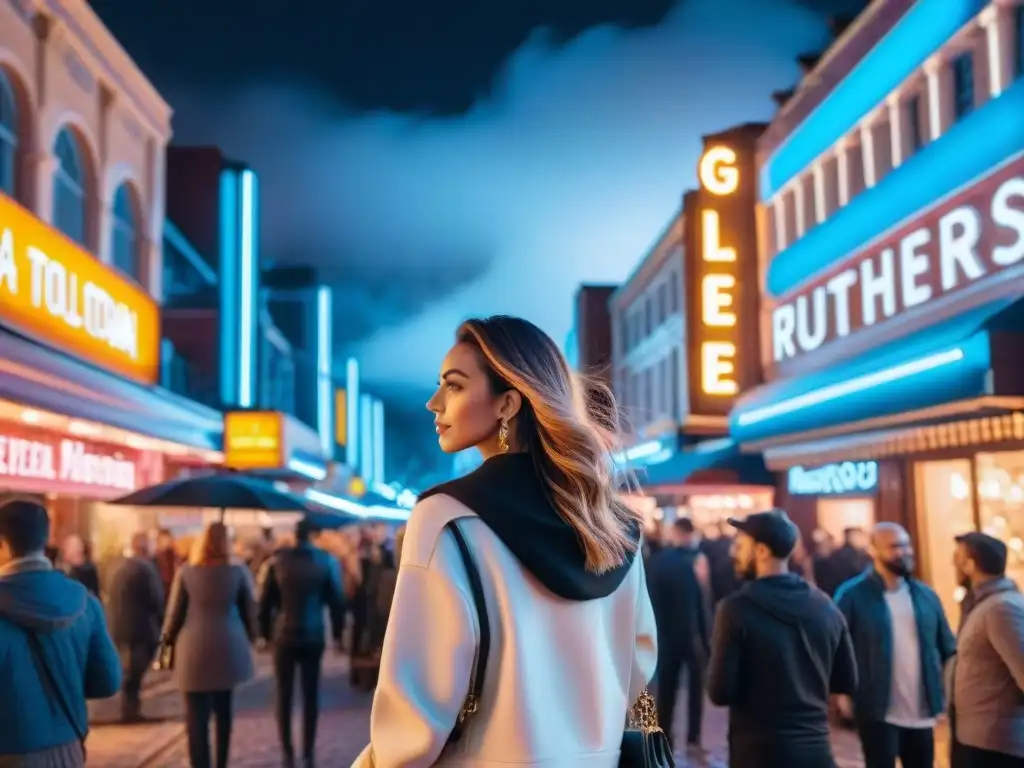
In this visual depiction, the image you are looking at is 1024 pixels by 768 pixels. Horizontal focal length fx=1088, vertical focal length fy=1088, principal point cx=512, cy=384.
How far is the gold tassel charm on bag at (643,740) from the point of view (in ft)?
7.09

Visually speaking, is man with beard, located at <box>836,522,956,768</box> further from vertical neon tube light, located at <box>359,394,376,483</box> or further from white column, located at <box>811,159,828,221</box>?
vertical neon tube light, located at <box>359,394,376,483</box>

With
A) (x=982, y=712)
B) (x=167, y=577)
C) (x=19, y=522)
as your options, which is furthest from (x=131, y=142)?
(x=982, y=712)

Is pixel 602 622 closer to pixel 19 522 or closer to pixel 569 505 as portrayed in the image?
pixel 569 505

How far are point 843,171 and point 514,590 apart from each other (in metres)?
15.2

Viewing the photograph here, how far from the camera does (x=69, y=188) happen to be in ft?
53.1

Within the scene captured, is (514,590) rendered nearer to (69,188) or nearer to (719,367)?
(69,188)

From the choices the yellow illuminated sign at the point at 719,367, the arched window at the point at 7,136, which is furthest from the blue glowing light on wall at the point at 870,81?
the arched window at the point at 7,136

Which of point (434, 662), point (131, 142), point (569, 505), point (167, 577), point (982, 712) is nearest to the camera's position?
point (434, 662)

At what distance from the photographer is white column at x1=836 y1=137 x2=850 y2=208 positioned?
15883 millimetres

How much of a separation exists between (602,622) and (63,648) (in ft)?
9.15

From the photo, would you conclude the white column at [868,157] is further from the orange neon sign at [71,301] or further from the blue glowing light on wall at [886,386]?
the orange neon sign at [71,301]

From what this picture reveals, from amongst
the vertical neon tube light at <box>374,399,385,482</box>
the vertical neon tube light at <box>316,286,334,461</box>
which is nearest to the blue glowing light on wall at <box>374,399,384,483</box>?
the vertical neon tube light at <box>374,399,385,482</box>

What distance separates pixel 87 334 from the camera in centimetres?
1416

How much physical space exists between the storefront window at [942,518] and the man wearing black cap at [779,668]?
8.25 meters
